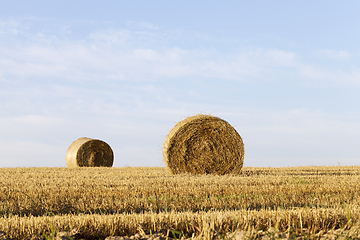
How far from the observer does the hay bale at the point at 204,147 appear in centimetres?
1081

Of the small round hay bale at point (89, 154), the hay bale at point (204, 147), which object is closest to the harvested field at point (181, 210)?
the hay bale at point (204, 147)

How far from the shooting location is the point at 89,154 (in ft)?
59.0

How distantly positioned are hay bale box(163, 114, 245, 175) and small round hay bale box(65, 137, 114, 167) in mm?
7947

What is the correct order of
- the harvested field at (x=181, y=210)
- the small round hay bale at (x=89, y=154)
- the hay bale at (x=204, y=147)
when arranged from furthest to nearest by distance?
the small round hay bale at (x=89, y=154), the hay bale at (x=204, y=147), the harvested field at (x=181, y=210)

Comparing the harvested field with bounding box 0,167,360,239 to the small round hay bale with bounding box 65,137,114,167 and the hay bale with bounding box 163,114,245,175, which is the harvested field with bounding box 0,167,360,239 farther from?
the small round hay bale with bounding box 65,137,114,167

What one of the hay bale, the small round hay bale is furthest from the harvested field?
the small round hay bale

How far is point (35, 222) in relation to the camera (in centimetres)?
338

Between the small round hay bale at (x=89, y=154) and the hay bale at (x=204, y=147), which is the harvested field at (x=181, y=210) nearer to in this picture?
the hay bale at (x=204, y=147)

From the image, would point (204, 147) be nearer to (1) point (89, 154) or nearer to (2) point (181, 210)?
(2) point (181, 210)

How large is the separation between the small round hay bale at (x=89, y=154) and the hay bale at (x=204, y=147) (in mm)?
7947

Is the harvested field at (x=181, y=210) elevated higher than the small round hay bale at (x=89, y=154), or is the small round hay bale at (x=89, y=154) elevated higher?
the small round hay bale at (x=89, y=154)

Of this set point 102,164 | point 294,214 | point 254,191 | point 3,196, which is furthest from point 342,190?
point 102,164

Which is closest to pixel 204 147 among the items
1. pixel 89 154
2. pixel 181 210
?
pixel 181 210

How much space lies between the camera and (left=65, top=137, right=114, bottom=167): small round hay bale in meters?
17.7
